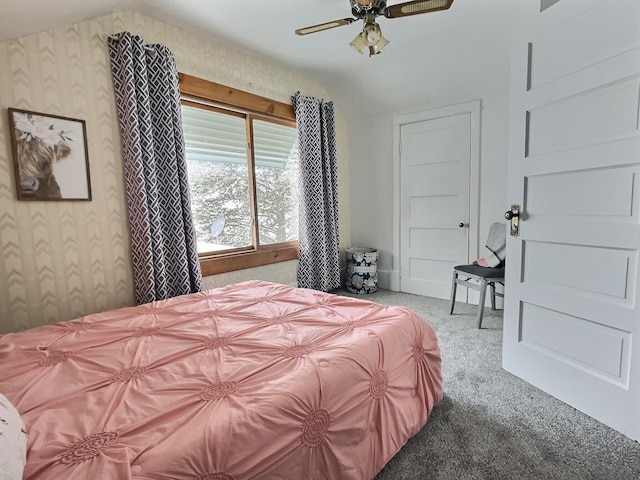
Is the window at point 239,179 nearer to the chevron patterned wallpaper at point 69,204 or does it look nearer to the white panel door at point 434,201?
the chevron patterned wallpaper at point 69,204

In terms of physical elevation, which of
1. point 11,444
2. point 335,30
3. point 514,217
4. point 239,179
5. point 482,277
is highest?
point 335,30

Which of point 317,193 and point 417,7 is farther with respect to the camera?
point 317,193

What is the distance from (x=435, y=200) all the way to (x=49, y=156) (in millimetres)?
3413

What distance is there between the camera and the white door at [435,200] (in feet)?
11.3

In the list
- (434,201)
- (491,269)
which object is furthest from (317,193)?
(491,269)

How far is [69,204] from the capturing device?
6.73 feet

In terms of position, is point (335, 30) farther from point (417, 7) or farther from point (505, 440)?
point (505, 440)

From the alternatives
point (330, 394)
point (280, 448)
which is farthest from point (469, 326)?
point (280, 448)

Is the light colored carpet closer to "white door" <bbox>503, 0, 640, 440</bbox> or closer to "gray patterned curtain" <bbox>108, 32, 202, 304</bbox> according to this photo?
"white door" <bbox>503, 0, 640, 440</bbox>

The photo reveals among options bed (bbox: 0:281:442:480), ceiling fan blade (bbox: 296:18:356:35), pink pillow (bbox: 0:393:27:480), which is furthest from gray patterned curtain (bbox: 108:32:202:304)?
pink pillow (bbox: 0:393:27:480)

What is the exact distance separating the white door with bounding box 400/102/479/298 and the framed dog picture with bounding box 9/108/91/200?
313cm

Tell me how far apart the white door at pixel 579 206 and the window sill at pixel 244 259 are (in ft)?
7.22

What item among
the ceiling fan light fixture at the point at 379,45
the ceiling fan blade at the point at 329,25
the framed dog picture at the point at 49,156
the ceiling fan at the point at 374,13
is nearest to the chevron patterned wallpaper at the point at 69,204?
the framed dog picture at the point at 49,156

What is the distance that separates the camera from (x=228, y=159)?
3062 mm
